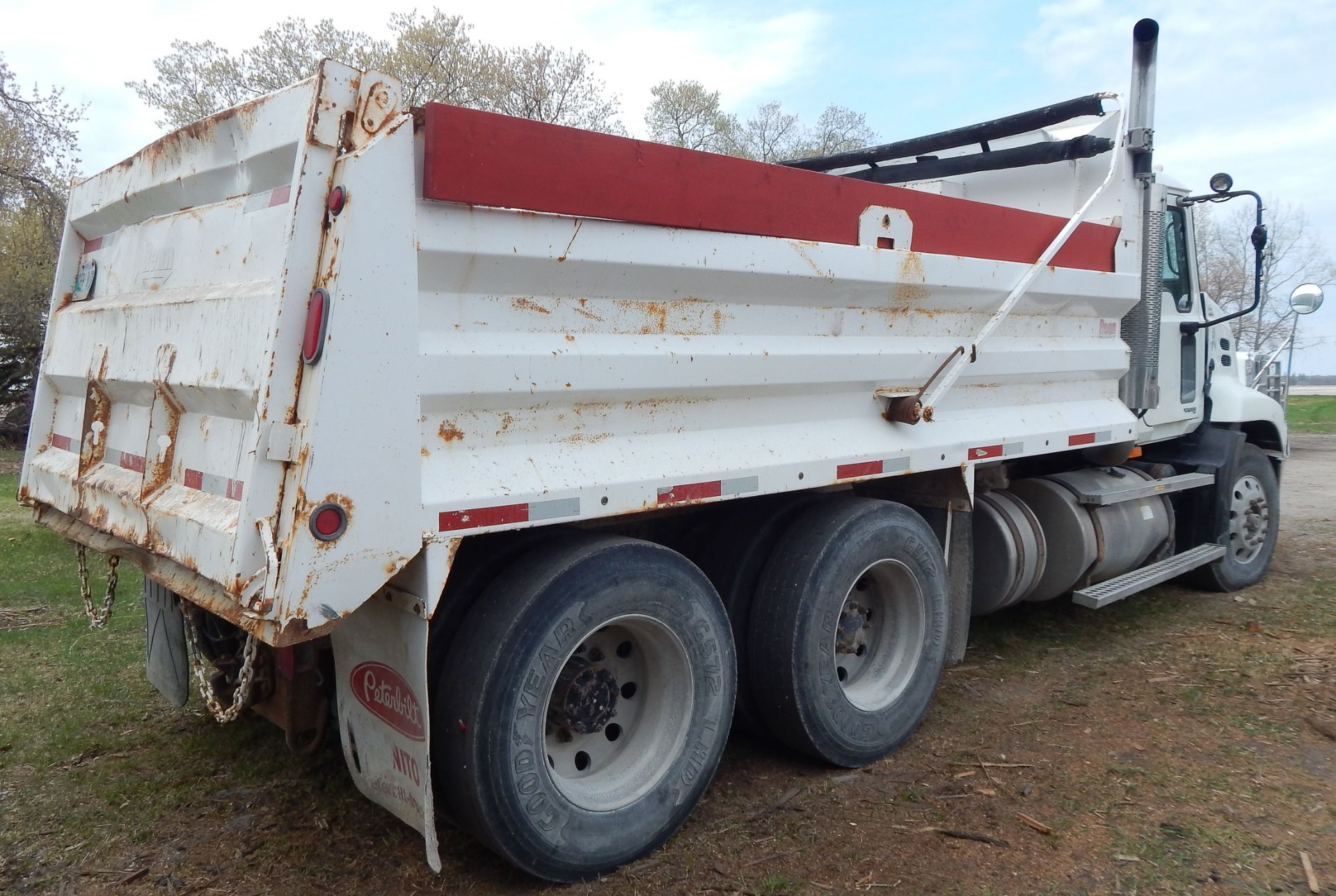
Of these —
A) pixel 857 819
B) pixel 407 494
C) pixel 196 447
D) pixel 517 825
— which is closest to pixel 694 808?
pixel 857 819

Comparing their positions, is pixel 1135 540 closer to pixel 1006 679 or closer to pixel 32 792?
pixel 1006 679

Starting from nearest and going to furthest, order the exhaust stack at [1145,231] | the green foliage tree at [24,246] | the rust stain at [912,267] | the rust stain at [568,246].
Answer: the rust stain at [568,246] → the rust stain at [912,267] → the exhaust stack at [1145,231] → the green foliage tree at [24,246]

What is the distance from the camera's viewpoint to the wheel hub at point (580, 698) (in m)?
2.99

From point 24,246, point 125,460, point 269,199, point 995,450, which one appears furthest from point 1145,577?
point 24,246

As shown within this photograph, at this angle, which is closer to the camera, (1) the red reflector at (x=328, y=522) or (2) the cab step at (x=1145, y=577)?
(1) the red reflector at (x=328, y=522)

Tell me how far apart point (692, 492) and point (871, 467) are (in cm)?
95

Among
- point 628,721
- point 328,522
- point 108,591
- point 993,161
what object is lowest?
point 628,721

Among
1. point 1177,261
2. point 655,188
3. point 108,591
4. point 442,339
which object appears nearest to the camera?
point 442,339

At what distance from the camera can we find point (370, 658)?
2.81 m

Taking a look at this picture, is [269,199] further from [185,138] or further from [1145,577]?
[1145,577]

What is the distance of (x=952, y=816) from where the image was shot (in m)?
3.37

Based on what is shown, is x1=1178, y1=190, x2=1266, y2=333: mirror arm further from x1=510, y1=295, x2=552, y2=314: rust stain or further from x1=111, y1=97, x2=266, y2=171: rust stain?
x1=111, y1=97, x2=266, y2=171: rust stain

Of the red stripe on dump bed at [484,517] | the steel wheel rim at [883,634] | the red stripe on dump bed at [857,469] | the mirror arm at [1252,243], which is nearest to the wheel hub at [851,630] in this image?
the steel wheel rim at [883,634]

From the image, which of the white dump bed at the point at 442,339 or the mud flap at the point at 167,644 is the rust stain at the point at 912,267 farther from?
the mud flap at the point at 167,644
